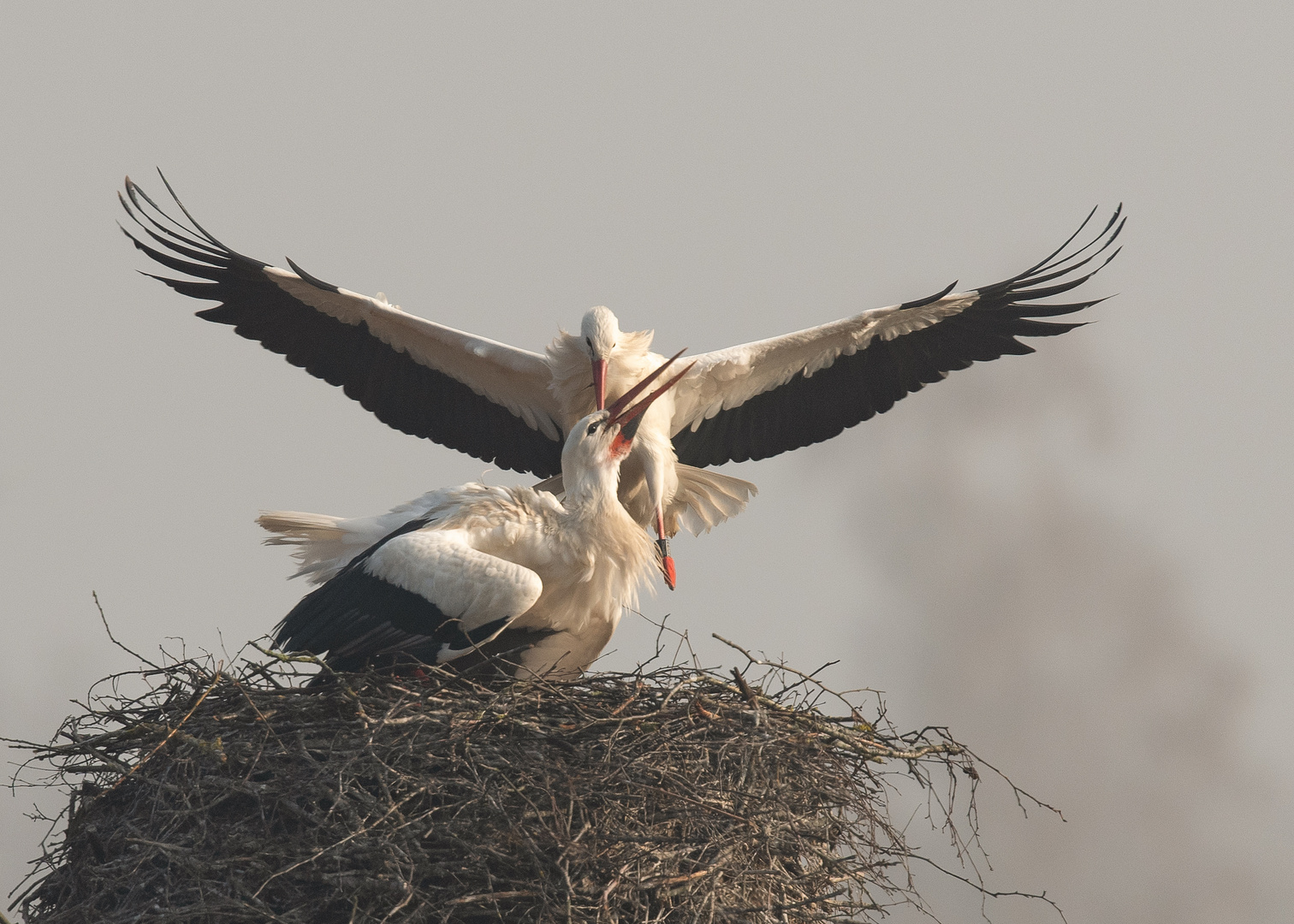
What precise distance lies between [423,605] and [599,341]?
64.3 inches

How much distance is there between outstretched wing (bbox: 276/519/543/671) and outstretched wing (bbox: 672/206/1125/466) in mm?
1913

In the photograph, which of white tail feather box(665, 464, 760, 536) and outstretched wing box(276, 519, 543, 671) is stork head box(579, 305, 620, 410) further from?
outstretched wing box(276, 519, 543, 671)

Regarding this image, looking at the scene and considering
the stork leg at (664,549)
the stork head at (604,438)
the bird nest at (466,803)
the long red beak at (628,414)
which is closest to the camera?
the bird nest at (466,803)

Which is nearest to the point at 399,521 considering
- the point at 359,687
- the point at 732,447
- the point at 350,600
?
the point at 350,600

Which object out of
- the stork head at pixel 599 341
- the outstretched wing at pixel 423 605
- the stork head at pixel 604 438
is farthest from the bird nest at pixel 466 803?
the stork head at pixel 599 341

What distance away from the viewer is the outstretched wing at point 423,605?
3.90m

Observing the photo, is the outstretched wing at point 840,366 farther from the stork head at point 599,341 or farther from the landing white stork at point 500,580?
the landing white stork at point 500,580

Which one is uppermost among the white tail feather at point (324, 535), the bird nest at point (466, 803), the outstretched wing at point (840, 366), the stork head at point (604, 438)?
the outstretched wing at point (840, 366)

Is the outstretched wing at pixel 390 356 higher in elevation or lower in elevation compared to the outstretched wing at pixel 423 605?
higher

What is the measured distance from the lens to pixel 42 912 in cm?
376

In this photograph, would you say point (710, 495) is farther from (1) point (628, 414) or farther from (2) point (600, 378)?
(1) point (628, 414)

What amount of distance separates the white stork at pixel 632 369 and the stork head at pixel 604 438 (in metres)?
0.55

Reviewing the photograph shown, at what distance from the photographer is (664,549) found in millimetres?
5293

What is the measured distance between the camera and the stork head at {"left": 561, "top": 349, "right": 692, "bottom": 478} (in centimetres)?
441
